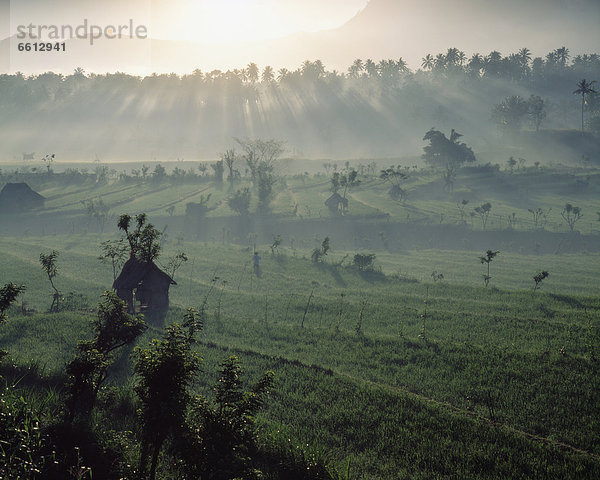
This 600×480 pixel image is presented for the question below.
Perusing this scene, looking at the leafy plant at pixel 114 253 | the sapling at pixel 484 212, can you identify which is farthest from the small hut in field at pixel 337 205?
the leafy plant at pixel 114 253

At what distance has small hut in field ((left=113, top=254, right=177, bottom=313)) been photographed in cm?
3161

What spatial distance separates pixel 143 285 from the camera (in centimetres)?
3231

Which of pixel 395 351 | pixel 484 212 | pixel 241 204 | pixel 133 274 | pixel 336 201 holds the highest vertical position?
pixel 336 201

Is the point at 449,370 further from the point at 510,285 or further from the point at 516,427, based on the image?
the point at 510,285

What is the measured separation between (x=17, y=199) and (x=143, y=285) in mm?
66452

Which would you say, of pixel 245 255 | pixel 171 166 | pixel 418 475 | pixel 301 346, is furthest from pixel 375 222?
pixel 171 166

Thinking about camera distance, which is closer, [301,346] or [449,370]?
[449,370]

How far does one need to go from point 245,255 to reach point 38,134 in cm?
18630

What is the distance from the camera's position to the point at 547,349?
22.5 m

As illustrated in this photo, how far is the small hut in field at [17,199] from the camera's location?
8062 centimetres

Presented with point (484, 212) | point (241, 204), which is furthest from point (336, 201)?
point (484, 212)

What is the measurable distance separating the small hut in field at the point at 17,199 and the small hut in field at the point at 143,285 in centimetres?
6428

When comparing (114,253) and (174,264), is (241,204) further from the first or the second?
(114,253)

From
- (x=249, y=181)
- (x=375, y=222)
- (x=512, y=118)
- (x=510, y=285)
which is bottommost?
(x=510, y=285)
